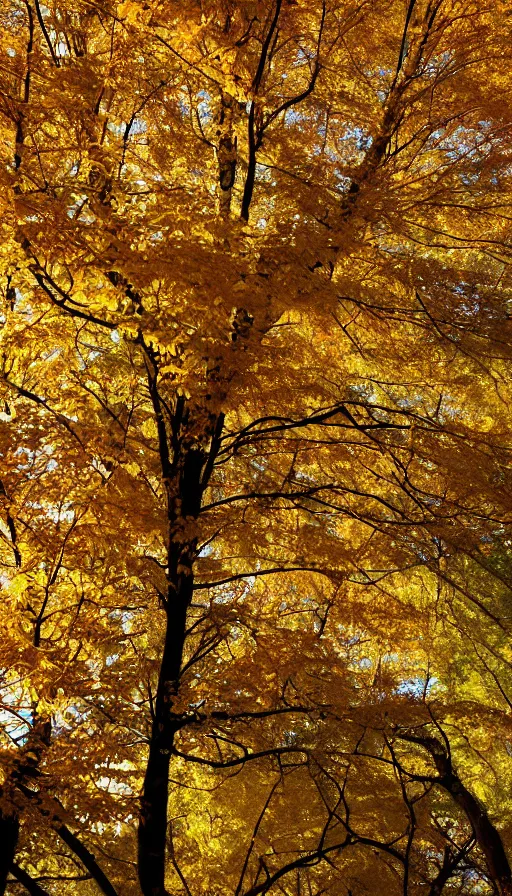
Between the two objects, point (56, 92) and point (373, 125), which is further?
point (373, 125)

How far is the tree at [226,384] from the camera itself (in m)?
3.69

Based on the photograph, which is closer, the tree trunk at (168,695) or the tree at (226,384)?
the tree at (226,384)

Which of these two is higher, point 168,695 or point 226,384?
point 226,384

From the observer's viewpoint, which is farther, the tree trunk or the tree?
the tree trunk

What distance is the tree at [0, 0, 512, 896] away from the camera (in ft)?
12.1

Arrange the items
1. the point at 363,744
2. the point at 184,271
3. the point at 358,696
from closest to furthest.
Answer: the point at 184,271 < the point at 358,696 < the point at 363,744

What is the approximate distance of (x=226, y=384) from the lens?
14.0 ft

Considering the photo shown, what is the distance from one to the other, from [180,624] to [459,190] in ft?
10.9

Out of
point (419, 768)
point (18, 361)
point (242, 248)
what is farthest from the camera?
point (419, 768)

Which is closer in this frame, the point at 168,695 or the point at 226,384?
the point at 226,384

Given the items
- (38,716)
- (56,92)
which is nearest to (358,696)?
(38,716)

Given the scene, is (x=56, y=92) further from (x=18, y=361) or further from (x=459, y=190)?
(x=459, y=190)

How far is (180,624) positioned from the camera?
4.93 m

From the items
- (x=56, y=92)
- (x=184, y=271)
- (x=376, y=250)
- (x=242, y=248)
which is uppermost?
(x=376, y=250)
